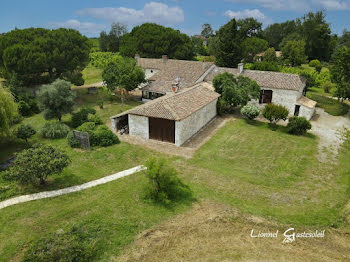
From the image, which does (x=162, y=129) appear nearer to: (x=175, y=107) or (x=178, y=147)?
(x=178, y=147)

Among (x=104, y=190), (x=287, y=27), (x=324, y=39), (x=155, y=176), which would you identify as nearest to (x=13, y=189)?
(x=104, y=190)

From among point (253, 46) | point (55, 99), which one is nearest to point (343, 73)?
point (55, 99)

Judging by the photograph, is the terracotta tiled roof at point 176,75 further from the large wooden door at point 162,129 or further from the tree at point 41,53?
the large wooden door at point 162,129

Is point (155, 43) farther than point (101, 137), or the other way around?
point (155, 43)

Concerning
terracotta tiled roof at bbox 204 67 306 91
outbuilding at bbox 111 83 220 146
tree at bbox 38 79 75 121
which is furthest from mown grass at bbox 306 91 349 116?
tree at bbox 38 79 75 121

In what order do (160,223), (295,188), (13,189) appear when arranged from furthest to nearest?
1. (295,188)
2. (13,189)
3. (160,223)

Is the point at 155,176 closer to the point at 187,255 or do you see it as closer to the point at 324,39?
the point at 187,255
